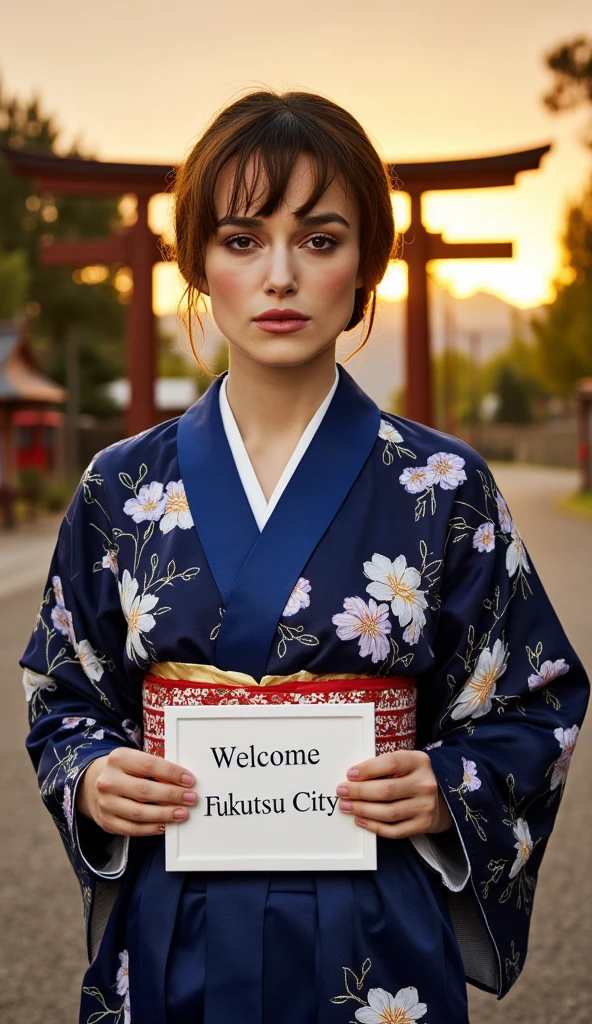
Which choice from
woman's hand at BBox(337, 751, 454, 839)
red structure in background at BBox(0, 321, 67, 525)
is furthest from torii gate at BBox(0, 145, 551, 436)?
red structure in background at BBox(0, 321, 67, 525)

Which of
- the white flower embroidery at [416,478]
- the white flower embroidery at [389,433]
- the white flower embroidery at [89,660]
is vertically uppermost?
the white flower embroidery at [389,433]

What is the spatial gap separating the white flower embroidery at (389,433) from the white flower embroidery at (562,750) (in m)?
0.48

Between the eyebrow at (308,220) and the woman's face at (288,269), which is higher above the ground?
the eyebrow at (308,220)

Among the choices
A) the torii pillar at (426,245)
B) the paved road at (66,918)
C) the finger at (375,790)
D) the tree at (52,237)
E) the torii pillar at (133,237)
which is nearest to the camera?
the finger at (375,790)

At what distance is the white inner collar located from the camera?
5.18 ft

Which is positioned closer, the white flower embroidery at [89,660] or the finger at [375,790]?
the finger at [375,790]

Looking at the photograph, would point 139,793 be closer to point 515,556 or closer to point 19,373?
point 515,556

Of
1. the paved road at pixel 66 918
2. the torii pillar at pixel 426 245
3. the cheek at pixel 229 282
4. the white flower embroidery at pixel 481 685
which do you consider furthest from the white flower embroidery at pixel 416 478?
the torii pillar at pixel 426 245

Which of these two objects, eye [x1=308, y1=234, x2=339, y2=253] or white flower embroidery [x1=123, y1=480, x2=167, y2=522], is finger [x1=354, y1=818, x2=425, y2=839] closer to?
white flower embroidery [x1=123, y1=480, x2=167, y2=522]

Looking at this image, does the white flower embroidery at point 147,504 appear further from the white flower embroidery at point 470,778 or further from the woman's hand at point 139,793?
the white flower embroidery at point 470,778

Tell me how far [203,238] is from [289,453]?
1.08ft

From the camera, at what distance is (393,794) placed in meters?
1.43

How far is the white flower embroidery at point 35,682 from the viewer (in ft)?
5.49

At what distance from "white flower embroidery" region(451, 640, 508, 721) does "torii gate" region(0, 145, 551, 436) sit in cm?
339
